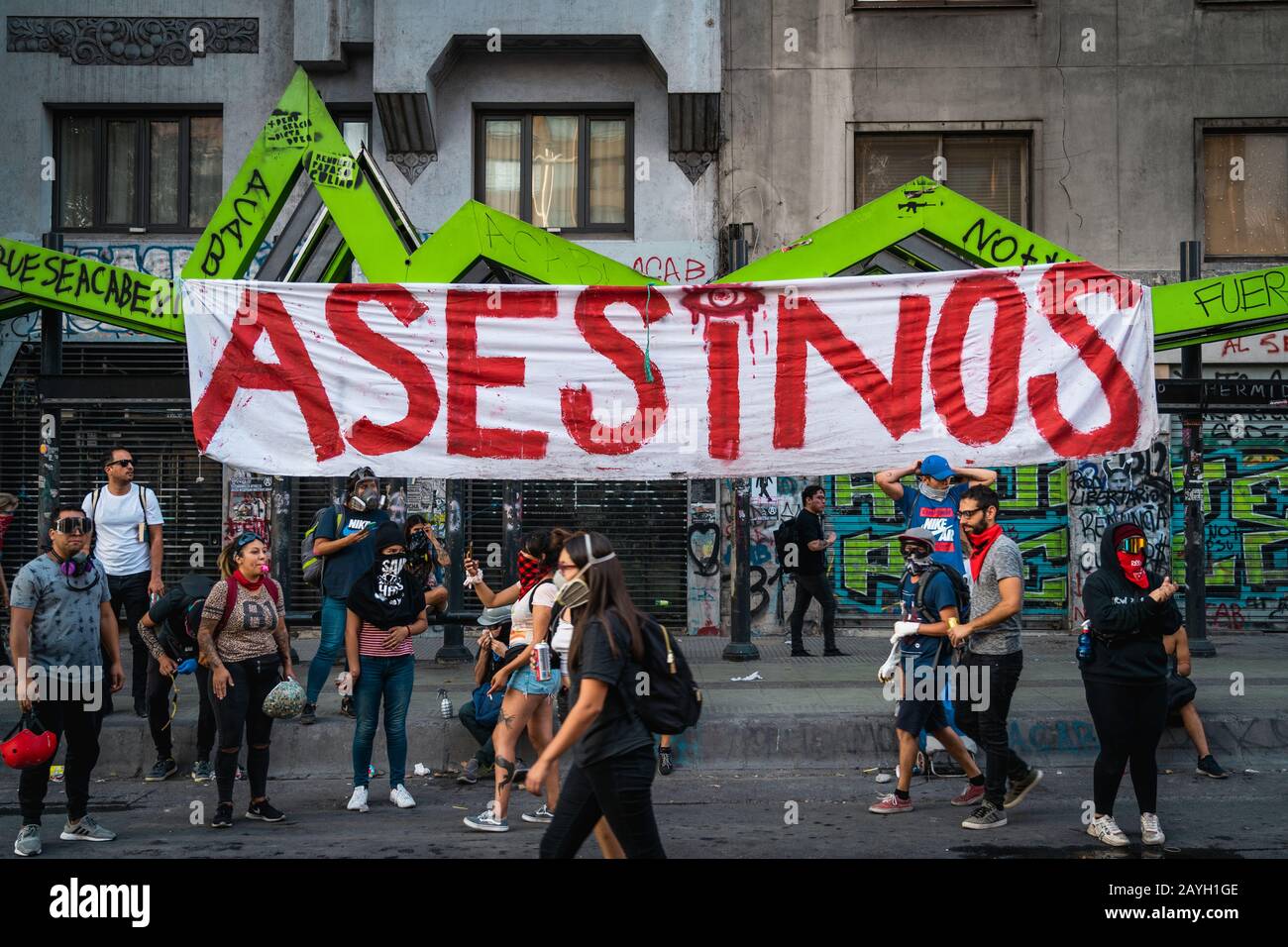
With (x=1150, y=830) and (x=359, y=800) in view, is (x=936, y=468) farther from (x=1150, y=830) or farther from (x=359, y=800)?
(x=359, y=800)

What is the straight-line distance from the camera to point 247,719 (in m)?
7.96

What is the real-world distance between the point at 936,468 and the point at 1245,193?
32.4ft

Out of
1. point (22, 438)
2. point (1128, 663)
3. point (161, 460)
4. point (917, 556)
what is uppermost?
point (22, 438)

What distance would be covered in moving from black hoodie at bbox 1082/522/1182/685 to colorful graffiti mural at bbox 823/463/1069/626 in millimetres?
8558

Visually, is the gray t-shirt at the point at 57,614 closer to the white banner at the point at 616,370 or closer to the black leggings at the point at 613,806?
the white banner at the point at 616,370

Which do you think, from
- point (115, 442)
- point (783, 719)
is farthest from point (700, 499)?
point (115, 442)

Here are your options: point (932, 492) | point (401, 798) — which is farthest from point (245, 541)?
point (932, 492)

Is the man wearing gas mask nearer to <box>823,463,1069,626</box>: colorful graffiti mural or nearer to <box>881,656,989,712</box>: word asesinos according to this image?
<box>881,656,989,712</box>: word asesinos

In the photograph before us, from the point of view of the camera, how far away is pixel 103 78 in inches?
612

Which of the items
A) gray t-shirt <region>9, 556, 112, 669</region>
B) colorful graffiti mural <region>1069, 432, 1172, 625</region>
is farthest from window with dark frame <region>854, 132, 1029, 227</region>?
gray t-shirt <region>9, 556, 112, 669</region>

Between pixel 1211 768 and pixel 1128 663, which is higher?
pixel 1128 663

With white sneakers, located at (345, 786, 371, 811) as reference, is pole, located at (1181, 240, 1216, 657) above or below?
above

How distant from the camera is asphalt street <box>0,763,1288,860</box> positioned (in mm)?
7133
